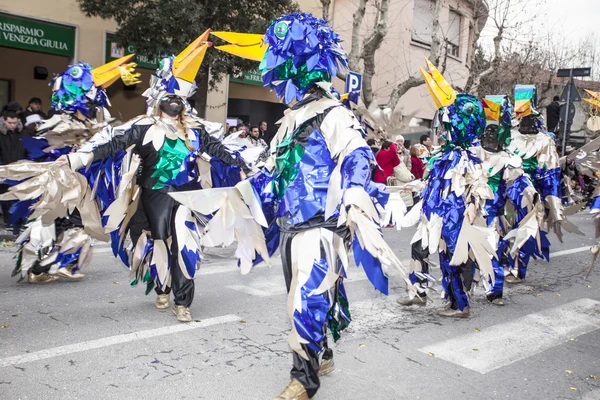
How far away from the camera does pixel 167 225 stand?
5250 millimetres

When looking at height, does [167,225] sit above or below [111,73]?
below

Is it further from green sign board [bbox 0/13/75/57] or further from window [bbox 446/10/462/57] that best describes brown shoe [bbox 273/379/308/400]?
window [bbox 446/10/462/57]

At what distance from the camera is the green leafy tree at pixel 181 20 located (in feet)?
39.7

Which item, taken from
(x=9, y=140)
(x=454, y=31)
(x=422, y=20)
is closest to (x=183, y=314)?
(x=9, y=140)

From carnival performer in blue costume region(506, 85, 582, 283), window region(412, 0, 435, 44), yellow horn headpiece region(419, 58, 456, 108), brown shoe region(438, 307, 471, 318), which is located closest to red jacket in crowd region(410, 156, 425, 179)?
carnival performer in blue costume region(506, 85, 582, 283)

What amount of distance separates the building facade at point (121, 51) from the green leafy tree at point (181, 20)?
74 cm

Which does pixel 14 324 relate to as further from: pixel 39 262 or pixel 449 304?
pixel 449 304

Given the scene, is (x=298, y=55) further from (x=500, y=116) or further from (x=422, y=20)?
(x=422, y=20)

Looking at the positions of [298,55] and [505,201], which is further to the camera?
[505,201]

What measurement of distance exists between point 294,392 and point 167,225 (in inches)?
84.0

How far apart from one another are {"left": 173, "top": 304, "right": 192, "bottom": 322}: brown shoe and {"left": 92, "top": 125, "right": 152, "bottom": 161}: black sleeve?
1.31m

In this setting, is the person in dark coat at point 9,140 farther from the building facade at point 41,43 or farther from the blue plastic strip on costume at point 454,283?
the blue plastic strip on costume at point 454,283

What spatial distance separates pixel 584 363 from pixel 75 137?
15.5 ft

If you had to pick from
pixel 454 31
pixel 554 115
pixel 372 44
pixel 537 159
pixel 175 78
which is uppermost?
pixel 454 31
